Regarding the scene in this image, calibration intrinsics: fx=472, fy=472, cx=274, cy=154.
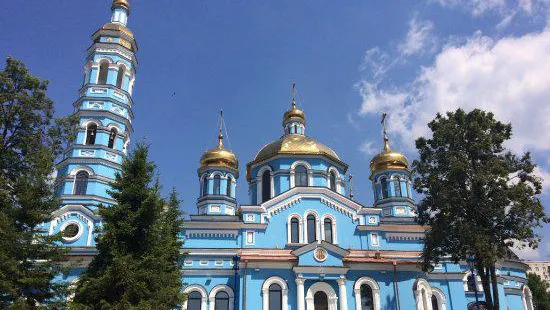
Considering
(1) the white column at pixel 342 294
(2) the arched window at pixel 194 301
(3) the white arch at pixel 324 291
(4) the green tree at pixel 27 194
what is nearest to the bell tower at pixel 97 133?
(4) the green tree at pixel 27 194

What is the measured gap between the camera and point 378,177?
3147 cm

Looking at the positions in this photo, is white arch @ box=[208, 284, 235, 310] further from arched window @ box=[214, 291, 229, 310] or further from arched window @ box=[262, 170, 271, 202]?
arched window @ box=[262, 170, 271, 202]

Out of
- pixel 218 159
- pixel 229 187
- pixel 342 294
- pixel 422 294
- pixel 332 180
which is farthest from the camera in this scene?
pixel 218 159

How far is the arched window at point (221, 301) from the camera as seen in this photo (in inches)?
903

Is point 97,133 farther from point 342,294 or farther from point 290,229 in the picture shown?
point 342,294

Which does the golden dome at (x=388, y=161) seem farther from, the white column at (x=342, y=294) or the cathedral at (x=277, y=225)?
the white column at (x=342, y=294)

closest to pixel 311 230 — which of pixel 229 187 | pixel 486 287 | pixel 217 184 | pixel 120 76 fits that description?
pixel 229 187

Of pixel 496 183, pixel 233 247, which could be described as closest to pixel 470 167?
pixel 496 183

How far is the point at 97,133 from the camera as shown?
25.5m

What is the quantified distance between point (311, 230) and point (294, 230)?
93 centimetres

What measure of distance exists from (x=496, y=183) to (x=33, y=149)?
17154mm

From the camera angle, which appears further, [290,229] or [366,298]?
[290,229]

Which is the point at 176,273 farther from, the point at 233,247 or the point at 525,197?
the point at 525,197

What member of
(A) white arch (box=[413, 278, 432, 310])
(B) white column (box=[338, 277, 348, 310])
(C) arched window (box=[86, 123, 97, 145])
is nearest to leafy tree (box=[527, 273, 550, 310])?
(A) white arch (box=[413, 278, 432, 310])
